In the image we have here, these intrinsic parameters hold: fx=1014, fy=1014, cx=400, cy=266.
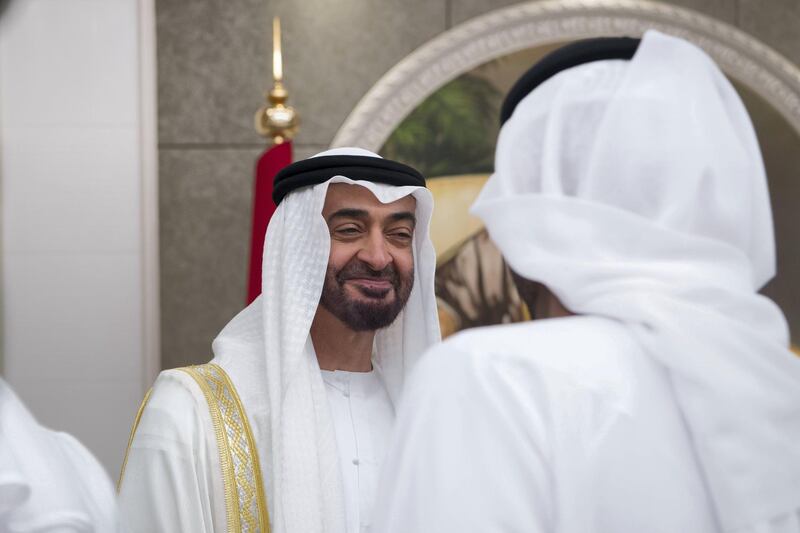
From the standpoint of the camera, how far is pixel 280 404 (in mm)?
2100

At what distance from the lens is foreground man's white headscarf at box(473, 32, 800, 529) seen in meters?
1.05

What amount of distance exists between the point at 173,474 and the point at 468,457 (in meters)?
1.07

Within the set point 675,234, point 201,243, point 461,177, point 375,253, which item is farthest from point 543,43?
point 675,234

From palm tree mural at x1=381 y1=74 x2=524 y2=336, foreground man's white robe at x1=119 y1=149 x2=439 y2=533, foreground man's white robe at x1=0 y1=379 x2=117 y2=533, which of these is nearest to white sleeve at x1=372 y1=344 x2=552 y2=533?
foreground man's white robe at x1=0 y1=379 x2=117 y2=533

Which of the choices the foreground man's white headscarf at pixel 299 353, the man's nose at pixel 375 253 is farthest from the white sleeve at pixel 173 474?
the man's nose at pixel 375 253

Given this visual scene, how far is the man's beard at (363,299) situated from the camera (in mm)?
2305

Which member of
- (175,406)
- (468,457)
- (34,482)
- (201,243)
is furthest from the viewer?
(201,243)

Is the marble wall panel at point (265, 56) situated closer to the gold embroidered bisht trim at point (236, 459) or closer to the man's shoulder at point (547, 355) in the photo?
the gold embroidered bisht trim at point (236, 459)

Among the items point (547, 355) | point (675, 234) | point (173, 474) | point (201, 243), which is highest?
point (675, 234)

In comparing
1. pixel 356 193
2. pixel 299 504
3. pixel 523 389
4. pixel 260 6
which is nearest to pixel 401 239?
pixel 356 193

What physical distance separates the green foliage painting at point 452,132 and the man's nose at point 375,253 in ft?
6.58

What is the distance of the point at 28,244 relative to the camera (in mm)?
4293

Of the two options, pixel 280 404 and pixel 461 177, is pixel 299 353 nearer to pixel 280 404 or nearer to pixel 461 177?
pixel 280 404

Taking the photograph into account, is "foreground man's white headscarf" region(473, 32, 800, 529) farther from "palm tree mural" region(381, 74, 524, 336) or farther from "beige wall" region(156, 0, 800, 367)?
"beige wall" region(156, 0, 800, 367)
